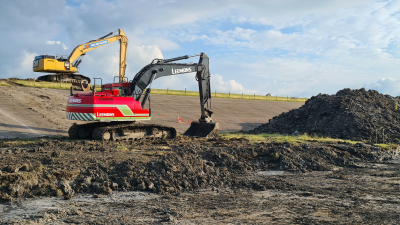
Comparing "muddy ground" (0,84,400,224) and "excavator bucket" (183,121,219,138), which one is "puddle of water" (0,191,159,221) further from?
"excavator bucket" (183,121,219,138)

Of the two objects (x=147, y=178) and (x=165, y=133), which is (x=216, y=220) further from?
(x=165, y=133)

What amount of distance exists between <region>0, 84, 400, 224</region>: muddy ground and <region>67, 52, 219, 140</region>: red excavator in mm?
1347

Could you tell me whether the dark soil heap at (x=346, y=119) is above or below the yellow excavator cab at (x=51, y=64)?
below

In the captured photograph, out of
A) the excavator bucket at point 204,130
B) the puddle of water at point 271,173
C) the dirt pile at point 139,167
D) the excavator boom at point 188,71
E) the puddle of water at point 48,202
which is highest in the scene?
the excavator boom at point 188,71

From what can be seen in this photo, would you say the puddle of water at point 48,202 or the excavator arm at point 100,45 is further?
the excavator arm at point 100,45

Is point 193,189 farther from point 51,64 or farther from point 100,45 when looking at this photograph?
point 51,64

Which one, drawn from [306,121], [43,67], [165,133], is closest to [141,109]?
[165,133]

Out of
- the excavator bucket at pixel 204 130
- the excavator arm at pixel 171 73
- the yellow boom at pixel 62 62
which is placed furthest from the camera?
the yellow boom at pixel 62 62

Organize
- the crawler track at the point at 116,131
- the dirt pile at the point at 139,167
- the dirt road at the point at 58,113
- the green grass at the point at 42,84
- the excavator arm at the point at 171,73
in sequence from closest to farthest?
the dirt pile at the point at 139,167, the crawler track at the point at 116,131, the excavator arm at the point at 171,73, the dirt road at the point at 58,113, the green grass at the point at 42,84

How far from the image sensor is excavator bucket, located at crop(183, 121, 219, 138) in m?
16.1

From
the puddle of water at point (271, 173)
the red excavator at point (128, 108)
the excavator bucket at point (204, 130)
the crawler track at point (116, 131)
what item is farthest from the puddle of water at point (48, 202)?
the excavator bucket at point (204, 130)

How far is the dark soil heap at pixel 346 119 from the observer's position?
1805cm

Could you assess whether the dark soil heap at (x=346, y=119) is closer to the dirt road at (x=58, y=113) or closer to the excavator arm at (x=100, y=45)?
the dirt road at (x=58, y=113)

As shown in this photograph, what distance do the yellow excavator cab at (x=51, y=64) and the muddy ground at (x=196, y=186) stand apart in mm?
15552
